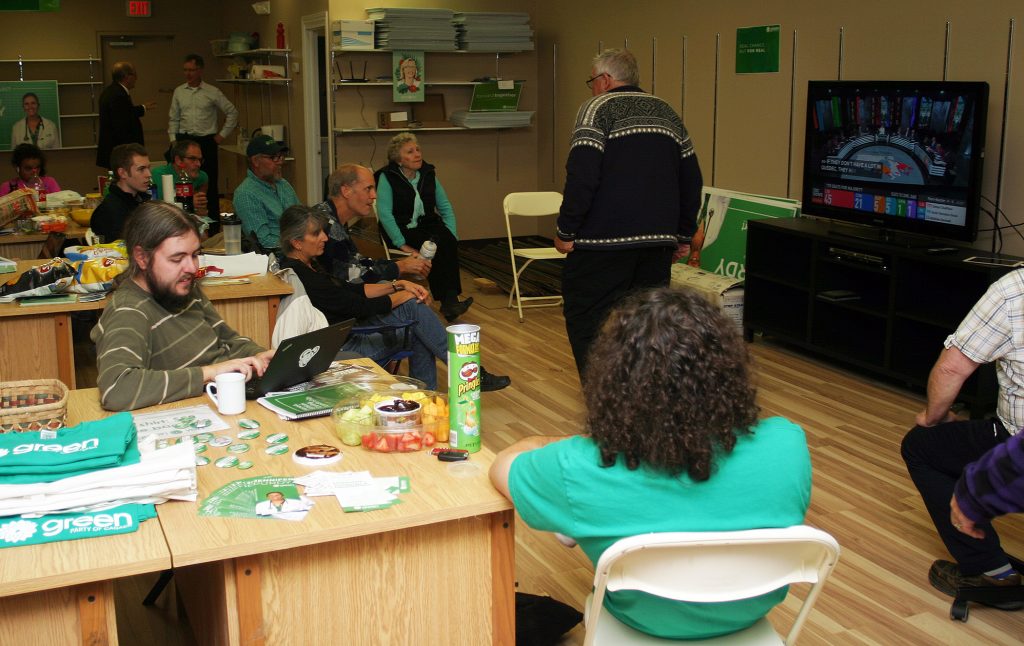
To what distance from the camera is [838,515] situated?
3852 millimetres

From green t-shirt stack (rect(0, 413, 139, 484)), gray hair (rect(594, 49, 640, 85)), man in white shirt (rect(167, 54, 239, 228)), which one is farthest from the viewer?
man in white shirt (rect(167, 54, 239, 228))

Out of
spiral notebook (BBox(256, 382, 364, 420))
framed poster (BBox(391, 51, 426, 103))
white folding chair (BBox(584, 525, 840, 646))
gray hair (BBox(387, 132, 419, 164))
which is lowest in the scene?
white folding chair (BBox(584, 525, 840, 646))

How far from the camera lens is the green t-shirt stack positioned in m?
2.01

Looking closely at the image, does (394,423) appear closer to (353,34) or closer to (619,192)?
(619,192)

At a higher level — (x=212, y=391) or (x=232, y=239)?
(x=232, y=239)

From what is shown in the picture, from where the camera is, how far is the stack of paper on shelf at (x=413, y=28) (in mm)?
8789

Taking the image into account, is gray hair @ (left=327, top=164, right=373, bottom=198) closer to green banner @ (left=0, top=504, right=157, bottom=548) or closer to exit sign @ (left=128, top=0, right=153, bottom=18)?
green banner @ (left=0, top=504, right=157, bottom=548)

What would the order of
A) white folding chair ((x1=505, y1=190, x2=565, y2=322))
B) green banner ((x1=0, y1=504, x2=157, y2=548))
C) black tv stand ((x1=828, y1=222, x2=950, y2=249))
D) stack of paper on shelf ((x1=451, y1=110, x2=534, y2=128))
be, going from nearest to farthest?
1. green banner ((x1=0, y1=504, x2=157, y2=548))
2. black tv stand ((x1=828, y1=222, x2=950, y2=249))
3. white folding chair ((x1=505, y1=190, x2=565, y2=322))
4. stack of paper on shelf ((x1=451, y1=110, x2=534, y2=128))

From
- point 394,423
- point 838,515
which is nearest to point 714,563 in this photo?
point 394,423

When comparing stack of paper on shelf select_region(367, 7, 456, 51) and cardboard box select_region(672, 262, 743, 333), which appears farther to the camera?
stack of paper on shelf select_region(367, 7, 456, 51)

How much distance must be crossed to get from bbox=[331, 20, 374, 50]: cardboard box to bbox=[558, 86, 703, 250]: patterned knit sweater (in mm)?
4662

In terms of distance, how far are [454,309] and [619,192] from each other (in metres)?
2.48

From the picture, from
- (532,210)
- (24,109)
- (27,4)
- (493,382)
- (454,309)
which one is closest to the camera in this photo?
(493,382)

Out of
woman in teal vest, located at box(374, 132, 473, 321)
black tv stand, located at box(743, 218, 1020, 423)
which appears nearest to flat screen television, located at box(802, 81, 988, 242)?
black tv stand, located at box(743, 218, 1020, 423)
